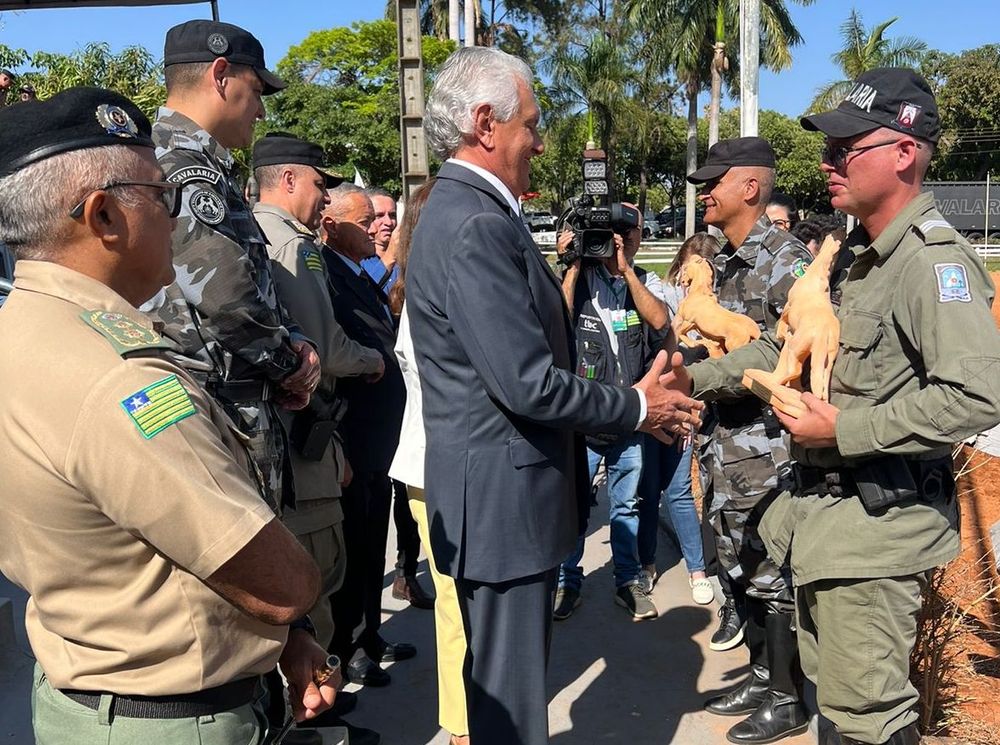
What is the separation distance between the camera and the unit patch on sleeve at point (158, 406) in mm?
1270

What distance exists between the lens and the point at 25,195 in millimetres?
1374

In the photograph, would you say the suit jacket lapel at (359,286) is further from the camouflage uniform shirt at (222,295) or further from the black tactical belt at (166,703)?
the black tactical belt at (166,703)

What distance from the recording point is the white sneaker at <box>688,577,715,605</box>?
4.56m

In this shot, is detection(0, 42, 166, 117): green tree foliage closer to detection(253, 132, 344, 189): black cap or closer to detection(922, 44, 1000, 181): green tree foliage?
detection(253, 132, 344, 189): black cap

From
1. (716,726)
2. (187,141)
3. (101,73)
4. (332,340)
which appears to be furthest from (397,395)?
(101,73)

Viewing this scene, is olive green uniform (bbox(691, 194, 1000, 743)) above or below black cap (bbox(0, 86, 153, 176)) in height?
below

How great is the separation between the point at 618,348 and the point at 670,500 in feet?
3.50

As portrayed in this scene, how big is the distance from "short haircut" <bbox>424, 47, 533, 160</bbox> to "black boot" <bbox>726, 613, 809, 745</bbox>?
2185mm

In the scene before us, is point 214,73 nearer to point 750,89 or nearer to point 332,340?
point 332,340

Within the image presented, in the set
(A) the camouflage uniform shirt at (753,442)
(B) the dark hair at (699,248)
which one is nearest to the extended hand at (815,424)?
(A) the camouflage uniform shirt at (753,442)

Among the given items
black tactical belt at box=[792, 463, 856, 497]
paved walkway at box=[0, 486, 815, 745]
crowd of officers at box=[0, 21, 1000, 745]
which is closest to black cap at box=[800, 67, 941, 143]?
crowd of officers at box=[0, 21, 1000, 745]

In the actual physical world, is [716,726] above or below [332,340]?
below

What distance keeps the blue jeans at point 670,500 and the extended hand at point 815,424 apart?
2.31 metres

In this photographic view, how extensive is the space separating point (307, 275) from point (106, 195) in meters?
1.91
